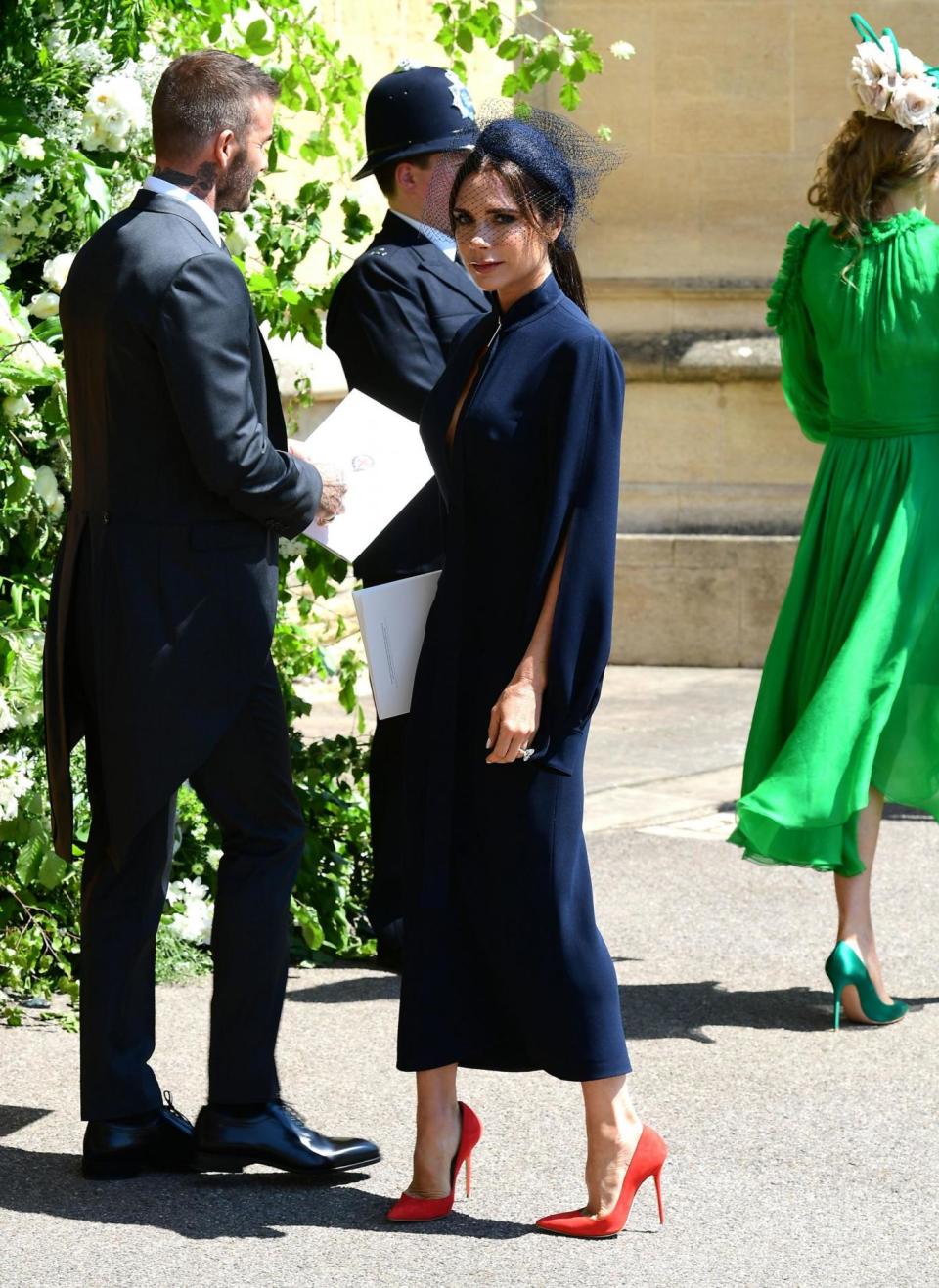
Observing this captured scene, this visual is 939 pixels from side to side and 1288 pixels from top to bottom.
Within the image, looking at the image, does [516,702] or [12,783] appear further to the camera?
[12,783]

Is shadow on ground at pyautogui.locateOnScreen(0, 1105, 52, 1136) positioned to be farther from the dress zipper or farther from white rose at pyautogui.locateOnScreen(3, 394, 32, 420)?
the dress zipper

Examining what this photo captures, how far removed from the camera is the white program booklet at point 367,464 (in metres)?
3.86

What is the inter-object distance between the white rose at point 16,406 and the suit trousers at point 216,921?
685 mm

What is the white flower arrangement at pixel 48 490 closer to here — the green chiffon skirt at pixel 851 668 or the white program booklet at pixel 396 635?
the white program booklet at pixel 396 635

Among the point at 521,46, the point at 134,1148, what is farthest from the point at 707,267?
the point at 134,1148

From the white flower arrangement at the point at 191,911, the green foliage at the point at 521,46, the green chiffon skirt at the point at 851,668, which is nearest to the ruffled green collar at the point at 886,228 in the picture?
the green chiffon skirt at the point at 851,668

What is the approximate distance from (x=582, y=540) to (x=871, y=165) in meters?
1.77

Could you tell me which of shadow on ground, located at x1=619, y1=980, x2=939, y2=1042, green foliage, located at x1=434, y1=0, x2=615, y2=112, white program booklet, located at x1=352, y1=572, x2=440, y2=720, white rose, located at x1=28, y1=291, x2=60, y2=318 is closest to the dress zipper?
white program booklet, located at x1=352, y1=572, x2=440, y2=720

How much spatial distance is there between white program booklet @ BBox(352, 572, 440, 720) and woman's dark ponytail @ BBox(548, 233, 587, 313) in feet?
1.68

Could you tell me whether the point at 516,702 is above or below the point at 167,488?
below

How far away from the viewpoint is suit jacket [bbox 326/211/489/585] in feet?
15.6

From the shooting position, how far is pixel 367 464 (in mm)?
3883

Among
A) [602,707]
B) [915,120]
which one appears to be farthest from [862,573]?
[602,707]

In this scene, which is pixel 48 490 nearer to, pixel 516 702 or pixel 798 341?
pixel 516 702
